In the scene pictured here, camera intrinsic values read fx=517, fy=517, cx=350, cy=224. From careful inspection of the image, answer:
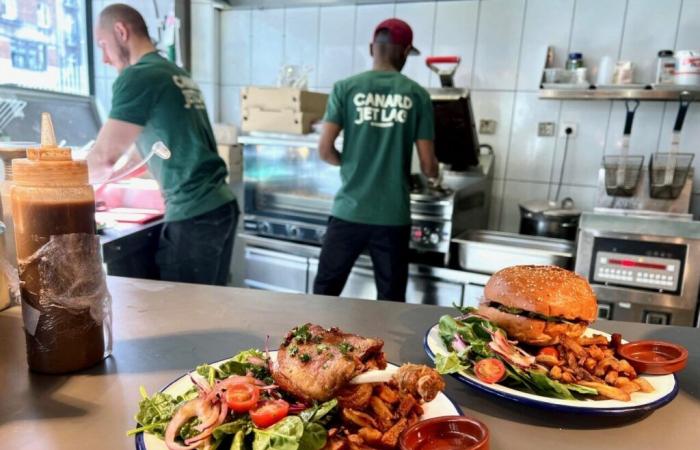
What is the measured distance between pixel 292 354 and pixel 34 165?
1.62 ft

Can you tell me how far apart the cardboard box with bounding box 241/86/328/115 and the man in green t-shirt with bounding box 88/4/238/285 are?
75 cm

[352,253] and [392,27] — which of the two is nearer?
[392,27]

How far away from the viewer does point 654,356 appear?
3.09 ft

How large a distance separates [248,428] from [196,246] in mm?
1605

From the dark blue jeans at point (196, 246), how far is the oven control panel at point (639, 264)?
5.35 ft

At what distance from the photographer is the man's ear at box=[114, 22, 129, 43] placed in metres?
2.00

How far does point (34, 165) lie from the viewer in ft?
2.62

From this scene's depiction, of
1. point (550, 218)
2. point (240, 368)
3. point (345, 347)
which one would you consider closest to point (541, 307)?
point (345, 347)

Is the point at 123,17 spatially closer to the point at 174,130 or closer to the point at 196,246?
the point at 174,130

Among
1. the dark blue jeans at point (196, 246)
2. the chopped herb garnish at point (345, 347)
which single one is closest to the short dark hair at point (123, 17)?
the dark blue jeans at point (196, 246)

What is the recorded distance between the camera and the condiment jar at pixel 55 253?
804 millimetres

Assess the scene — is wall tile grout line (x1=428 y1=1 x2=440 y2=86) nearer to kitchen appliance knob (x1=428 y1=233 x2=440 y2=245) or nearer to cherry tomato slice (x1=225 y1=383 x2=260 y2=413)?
kitchen appliance knob (x1=428 y1=233 x2=440 y2=245)

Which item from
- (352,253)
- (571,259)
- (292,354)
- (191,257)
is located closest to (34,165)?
(292,354)

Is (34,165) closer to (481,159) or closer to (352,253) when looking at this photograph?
(352,253)
